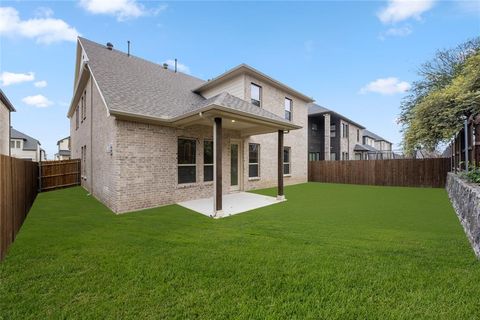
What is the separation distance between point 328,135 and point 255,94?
12.0m

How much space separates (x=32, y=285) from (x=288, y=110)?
14046 mm

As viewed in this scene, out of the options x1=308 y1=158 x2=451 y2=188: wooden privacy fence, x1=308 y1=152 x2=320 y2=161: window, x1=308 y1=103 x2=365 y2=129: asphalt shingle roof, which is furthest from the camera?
x1=308 y1=152 x2=320 y2=161: window

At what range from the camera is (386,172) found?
14.8m

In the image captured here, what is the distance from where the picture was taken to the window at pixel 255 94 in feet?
39.7

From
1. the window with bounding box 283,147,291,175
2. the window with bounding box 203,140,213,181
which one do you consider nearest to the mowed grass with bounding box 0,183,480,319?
the window with bounding box 203,140,213,181

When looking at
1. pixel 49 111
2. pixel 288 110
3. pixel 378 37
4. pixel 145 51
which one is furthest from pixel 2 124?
pixel 378 37

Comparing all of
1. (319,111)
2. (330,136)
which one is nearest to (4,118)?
(319,111)

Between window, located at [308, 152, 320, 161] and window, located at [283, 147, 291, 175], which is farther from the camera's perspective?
window, located at [308, 152, 320, 161]

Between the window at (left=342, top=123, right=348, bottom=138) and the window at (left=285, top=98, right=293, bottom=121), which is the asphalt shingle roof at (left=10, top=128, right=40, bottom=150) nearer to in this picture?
the window at (left=285, top=98, right=293, bottom=121)

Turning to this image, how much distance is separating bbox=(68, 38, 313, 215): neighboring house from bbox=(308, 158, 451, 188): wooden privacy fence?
5455 millimetres

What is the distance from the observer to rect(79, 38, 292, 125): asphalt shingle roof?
7.59 m

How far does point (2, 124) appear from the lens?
1761 cm

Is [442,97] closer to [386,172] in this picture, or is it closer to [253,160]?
[386,172]

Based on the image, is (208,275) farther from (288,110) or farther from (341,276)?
(288,110)
